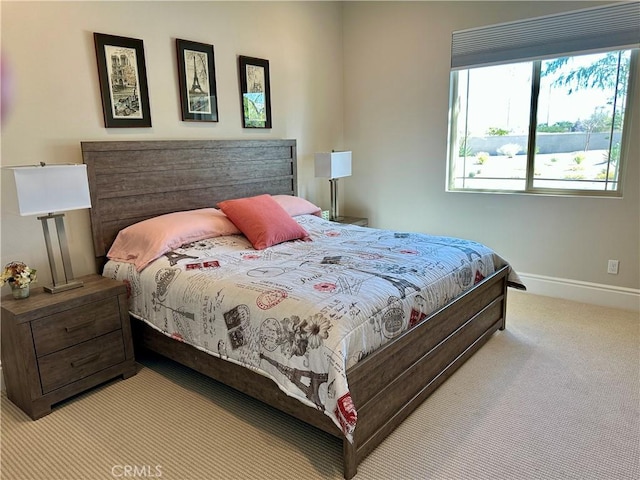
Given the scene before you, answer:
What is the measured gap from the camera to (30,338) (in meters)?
2.19

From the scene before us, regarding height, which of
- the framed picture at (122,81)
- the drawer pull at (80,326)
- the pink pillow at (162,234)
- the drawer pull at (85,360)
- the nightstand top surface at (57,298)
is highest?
the framed picture at (122,81)

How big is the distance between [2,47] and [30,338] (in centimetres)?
159

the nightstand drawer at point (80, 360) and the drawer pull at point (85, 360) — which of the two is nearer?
the nightstand drawer at point (80, 360)

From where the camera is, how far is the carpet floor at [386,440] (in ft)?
6.07

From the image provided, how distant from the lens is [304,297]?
1963 millimetres

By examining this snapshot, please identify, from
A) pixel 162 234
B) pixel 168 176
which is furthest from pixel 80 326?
pixel 168 176

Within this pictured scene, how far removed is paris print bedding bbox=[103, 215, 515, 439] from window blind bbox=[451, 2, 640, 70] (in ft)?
6.03

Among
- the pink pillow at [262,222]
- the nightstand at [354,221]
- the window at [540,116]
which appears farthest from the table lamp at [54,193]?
the window at [540,116]

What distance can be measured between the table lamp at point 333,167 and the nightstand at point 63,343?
2235mm

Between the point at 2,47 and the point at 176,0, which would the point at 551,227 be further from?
the point at 2,47

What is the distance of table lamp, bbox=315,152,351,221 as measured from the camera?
4.16m

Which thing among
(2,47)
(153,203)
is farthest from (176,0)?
(153,203)

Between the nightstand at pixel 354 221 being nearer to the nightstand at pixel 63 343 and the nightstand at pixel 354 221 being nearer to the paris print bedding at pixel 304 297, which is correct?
the paris print bedding at pixel 304 297

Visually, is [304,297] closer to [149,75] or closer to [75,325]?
[75,325]
